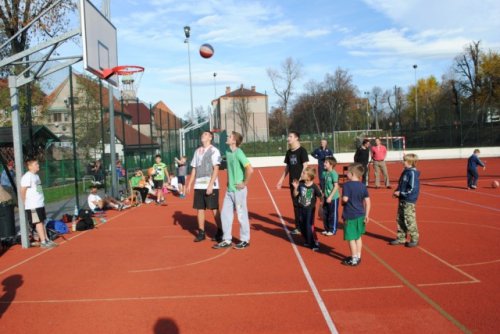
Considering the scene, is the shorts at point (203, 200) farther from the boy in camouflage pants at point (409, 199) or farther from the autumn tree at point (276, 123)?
the autumn tree at point (276, 123)

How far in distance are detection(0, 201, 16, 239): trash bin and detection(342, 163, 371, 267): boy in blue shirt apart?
631cm

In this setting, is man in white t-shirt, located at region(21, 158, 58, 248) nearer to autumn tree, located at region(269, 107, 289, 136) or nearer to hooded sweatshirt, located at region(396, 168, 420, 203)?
Answer: hooded sweatshirt, located at region(396, 168, 420, 203)

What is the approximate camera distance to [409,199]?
747cm

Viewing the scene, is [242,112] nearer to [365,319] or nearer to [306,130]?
[306,130]

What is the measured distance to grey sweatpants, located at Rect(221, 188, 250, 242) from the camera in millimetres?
7574

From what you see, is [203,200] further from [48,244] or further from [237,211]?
[48,244]

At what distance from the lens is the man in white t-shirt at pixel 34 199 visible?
827cm

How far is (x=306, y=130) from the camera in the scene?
83125mm

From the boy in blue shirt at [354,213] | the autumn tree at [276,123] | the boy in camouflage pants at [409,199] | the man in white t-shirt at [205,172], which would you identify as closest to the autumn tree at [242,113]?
the autumn tree at [276,123]

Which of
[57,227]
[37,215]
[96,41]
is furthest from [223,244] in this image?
[96,41]

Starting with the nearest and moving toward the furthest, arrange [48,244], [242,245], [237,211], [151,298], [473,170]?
[151,298]
[237,211]
[242,245]
[48,244]
[473,170]

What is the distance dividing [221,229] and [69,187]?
1641cm

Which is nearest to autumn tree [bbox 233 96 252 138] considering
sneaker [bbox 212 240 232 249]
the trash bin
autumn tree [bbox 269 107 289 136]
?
autumn tree [bbox 269 107 289 136]

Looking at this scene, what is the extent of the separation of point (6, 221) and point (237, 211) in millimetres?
4546
